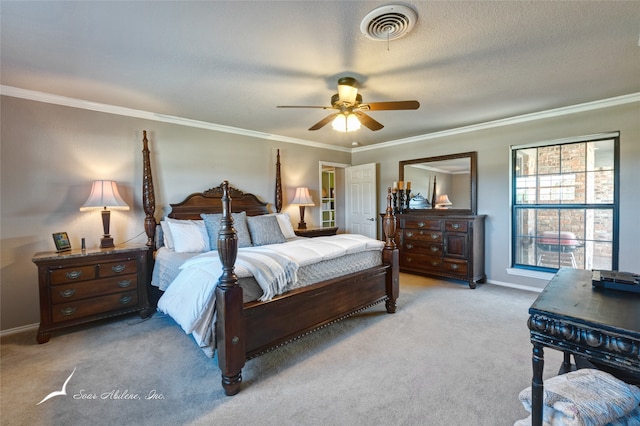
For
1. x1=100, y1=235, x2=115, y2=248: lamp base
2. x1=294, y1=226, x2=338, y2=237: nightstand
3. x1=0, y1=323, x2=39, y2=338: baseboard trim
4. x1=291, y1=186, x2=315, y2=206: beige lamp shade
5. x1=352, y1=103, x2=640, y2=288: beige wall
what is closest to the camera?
x1=0, y1=323, x2=39, y2=338: baseboard trim

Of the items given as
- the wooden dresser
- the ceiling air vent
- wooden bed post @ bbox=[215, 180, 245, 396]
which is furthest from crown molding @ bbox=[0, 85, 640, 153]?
the ceiling air vent

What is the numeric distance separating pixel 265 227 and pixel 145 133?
189 centimetres

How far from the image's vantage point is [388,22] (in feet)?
6.03

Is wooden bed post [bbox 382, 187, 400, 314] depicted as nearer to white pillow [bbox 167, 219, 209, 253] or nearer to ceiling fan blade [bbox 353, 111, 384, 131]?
ceiling fan blade [bbox 353, 111, 384, 131]

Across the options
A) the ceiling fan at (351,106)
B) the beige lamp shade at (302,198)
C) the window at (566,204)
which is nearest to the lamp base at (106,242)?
the ceiling fan at (351,106)

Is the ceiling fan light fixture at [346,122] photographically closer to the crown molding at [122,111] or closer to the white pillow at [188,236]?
the white pillow at [188,236]

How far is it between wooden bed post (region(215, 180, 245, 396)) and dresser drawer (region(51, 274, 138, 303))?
5.76 ft

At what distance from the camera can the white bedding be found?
199 cm

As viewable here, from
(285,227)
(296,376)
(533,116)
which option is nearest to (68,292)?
(296,376)

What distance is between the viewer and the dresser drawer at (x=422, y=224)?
14.8 ft

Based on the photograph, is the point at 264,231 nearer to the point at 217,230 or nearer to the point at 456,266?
the point at 217,230

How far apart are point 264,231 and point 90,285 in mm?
1842

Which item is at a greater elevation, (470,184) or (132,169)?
(132,169)

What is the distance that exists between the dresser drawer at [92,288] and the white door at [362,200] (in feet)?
13.2
